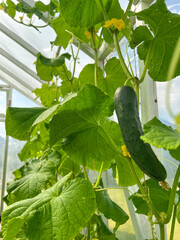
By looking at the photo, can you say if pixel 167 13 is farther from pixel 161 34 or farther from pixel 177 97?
pixel 177 97

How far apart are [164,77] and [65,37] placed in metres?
0.50

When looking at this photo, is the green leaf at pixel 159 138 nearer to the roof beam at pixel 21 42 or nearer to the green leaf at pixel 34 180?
the green leaf at pixel 34 180

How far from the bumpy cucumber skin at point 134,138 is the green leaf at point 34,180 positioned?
0.48 m

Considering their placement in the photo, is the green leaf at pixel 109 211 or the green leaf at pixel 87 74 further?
the green leaf at pixel 87 74

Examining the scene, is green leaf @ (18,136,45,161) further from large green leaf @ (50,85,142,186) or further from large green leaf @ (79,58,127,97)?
large green leaf @ (50,85,142,186)

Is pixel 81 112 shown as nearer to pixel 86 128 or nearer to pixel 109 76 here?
pixel 86 128

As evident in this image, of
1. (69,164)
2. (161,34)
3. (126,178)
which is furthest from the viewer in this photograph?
(69,164)

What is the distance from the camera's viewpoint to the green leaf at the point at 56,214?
1.58ft

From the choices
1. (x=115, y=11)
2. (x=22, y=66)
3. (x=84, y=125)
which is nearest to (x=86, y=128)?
(x=84, y=125)

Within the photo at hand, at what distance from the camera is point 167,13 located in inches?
18.9

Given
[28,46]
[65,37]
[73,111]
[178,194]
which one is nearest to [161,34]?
[73,111]

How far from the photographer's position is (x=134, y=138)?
0.39m

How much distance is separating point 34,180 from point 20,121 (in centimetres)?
30

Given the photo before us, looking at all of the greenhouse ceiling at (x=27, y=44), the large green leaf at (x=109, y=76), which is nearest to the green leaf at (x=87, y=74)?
the large green leaf at (x=109, y=76)
